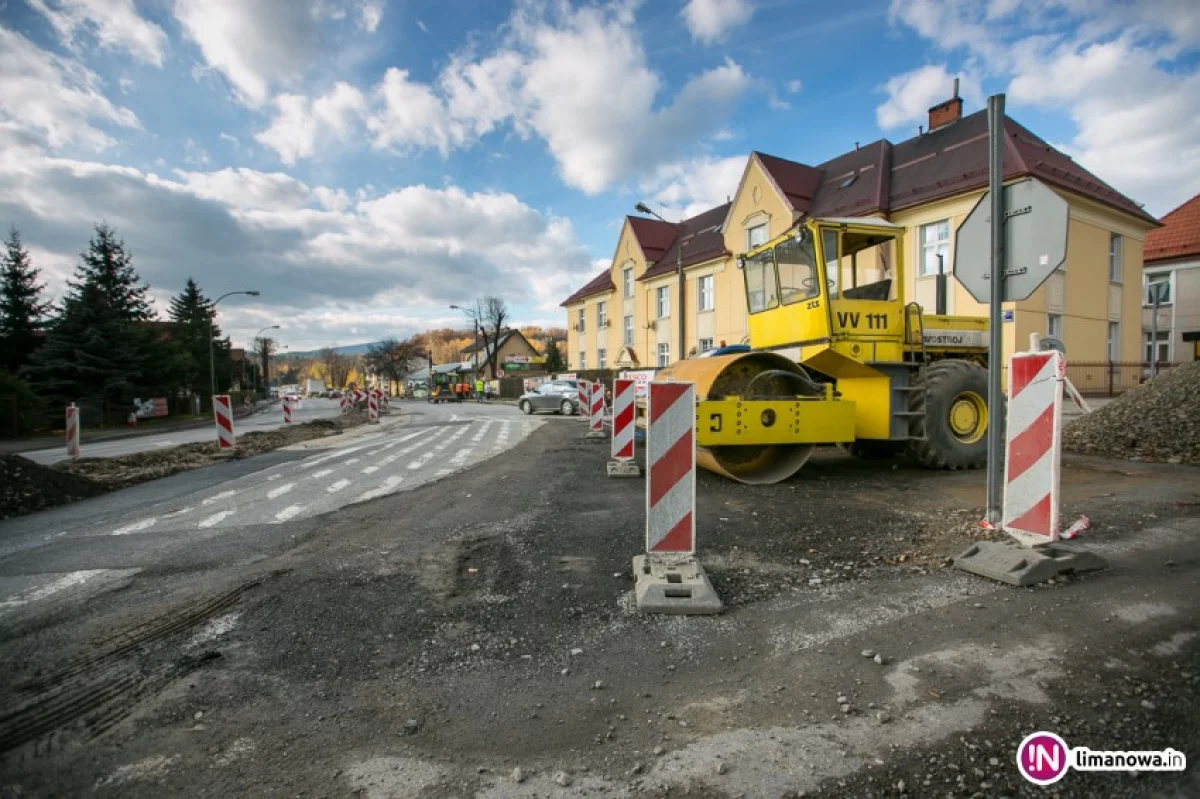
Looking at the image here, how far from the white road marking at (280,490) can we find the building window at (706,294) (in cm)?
2715

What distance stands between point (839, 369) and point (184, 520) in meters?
7.97

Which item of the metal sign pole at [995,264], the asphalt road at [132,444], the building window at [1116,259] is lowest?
the asphalt road at [132,444]

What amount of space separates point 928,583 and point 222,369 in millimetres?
56399

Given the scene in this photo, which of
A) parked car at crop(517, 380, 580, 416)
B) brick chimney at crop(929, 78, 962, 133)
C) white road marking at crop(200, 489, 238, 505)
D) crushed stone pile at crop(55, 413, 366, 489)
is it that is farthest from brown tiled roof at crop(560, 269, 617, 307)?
white road marking at crop(200, 489, 238, 505)

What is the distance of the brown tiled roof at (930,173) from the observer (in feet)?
67.1

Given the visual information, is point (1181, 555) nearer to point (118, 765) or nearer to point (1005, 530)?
point (1005, 530)

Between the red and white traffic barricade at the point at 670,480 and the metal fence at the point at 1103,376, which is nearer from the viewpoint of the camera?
the red and white traffic barricade at the point at 670,480

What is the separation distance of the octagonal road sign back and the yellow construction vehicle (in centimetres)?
243

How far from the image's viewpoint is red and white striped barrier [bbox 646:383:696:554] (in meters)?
4.04

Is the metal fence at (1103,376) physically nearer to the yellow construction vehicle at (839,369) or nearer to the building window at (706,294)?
the building window at (706,294)

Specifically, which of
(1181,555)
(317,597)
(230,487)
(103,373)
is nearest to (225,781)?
(317,597)

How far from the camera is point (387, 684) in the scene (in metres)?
2.75

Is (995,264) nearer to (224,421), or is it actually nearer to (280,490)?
(280,490)

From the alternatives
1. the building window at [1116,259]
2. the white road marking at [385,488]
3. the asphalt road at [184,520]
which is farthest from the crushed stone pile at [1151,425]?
the building window at [1116,259]
